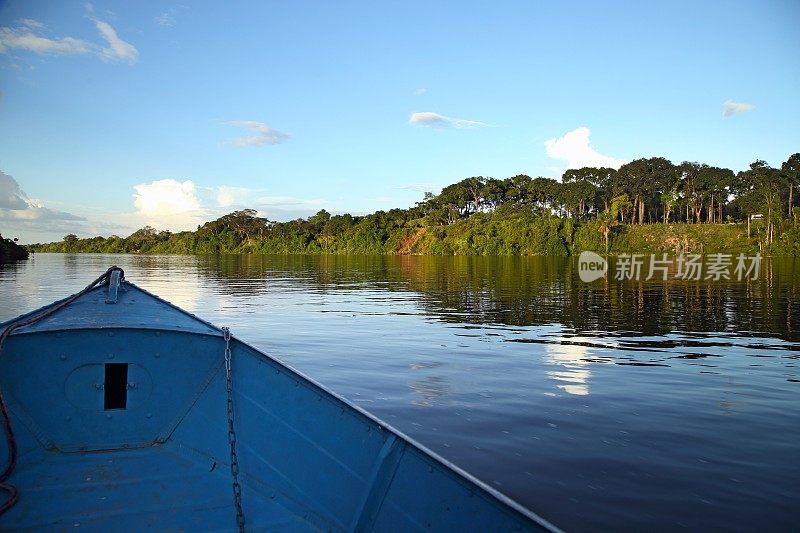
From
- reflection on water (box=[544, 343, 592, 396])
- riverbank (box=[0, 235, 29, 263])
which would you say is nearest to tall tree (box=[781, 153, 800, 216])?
reflection on water (box=[544, 343, 592, 396])

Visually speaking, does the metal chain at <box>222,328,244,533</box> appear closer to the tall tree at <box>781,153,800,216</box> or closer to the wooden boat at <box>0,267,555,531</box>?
the wooden boat at <box>0,267,555,531</box>

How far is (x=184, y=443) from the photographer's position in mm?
5215

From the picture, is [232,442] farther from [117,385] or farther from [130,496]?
[117,385]

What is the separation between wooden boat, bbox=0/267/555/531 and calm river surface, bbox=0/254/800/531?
9.62 feet

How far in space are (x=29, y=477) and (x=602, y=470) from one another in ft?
20.6

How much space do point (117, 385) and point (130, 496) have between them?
136 cm

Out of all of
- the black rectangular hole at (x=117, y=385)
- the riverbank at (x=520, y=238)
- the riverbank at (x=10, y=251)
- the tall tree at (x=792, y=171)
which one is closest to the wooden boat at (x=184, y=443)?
the black rectangular hole at (x=117, y=385)

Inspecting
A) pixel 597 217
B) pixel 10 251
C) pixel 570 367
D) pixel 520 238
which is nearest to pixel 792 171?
pixel 597 217

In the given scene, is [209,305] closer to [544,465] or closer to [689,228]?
[544,465]

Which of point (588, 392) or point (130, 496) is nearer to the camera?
point (130, 496)

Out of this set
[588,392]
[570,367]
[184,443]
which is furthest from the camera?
[570,367]

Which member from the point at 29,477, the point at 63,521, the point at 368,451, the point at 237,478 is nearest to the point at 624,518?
the point at 368,451

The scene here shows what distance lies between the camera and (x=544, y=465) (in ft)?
23.7

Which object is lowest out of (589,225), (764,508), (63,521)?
(764,508)
